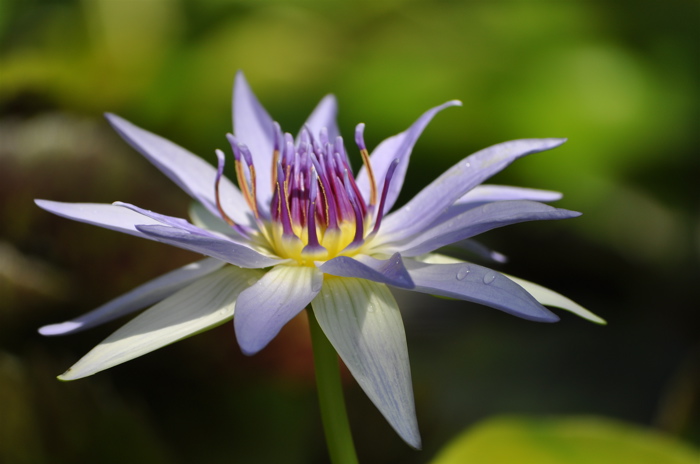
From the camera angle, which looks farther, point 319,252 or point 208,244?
point 319,252

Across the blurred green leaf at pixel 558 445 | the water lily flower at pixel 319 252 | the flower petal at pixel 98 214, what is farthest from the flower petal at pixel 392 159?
the blurred green leaf at pixel 558 445

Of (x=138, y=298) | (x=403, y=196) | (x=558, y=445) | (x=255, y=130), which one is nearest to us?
(x=138, y=298)

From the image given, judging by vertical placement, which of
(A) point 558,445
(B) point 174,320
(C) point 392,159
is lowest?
(A) point 558,445

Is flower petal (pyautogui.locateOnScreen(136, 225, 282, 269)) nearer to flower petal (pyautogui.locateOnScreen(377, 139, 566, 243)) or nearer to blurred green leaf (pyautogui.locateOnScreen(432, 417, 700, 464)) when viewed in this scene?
flower petal (pyautogui.locateOnScreen(377, 139, 566, 243))

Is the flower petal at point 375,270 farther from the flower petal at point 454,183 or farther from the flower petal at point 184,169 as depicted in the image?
the flower petal at point 184,169

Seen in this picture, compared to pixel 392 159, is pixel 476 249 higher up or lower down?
lower down

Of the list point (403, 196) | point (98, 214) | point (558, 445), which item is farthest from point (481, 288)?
point (403, 196)

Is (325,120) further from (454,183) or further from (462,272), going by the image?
(462,272)
